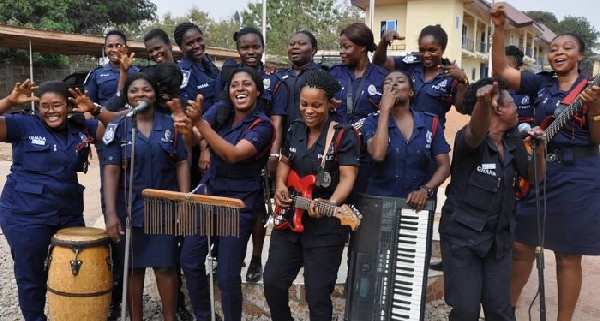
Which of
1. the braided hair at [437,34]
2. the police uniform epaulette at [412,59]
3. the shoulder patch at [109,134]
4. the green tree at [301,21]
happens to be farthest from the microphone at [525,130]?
the green tree at [301,21]

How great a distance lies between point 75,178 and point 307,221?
1.82 metres

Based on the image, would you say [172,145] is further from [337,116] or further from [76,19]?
[76,19]

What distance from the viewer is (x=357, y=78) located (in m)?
4.36

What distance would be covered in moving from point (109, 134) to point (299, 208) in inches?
59.2

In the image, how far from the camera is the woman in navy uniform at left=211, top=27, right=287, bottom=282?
14.2ft

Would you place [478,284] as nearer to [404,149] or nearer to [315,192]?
[404,149]

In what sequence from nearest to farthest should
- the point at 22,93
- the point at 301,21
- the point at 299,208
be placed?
the point at 299,208
the point at 22,93
the point at 301,21

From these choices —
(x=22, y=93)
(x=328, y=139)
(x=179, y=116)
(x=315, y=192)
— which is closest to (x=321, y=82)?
(x=328, y=139)

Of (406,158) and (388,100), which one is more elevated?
(388,100)

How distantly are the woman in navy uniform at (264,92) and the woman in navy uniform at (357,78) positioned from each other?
48 cm

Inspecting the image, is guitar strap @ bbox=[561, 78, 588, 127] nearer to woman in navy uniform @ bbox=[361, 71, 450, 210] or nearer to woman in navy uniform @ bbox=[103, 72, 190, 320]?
woman in navy uniform @ bbox=[361, 71, 450, 210]

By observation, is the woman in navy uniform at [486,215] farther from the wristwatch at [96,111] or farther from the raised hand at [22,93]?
A: the raised hand at [22,93]

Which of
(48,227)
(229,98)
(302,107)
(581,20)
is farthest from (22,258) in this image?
(581,20)

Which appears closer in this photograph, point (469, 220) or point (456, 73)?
point (469, 220)
